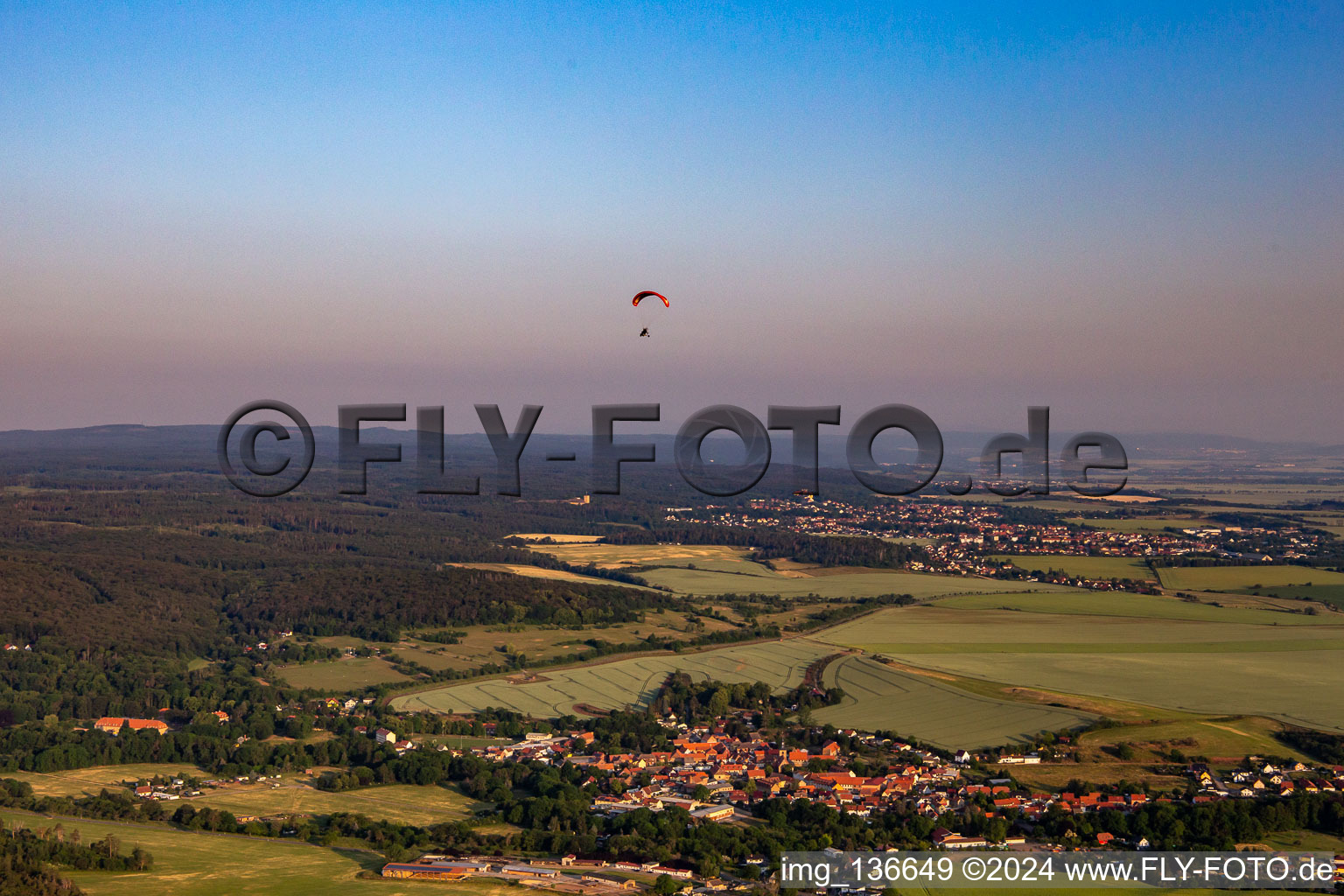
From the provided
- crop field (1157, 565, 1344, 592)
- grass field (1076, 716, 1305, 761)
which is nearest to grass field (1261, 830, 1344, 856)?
grass field (1076, 716, 1305, 761)

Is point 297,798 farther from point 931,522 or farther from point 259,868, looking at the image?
point 931,522

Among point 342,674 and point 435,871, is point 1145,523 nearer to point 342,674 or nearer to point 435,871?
point 342,674

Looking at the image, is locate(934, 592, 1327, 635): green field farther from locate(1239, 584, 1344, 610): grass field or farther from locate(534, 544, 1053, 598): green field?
locate(1239, 584, 1344, 610): grass field

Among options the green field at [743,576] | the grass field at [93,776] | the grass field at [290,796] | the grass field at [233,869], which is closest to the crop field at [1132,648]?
the green field at [743,576]

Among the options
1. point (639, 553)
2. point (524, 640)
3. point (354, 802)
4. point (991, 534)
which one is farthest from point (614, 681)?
point (991, 534)

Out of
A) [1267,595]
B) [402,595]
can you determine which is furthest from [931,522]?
[402,595]

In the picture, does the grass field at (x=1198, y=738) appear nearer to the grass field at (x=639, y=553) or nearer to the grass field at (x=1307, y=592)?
the grass field at (x=1307, y=592)

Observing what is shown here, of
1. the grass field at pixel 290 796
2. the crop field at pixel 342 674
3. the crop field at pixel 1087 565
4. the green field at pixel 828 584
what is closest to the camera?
the grass field at pixel 290 796

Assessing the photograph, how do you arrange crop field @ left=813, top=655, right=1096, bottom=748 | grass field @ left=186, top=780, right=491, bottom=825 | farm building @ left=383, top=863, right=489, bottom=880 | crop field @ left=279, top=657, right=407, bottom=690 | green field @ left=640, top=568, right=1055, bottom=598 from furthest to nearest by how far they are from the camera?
green field @ left=640, top=568, right=1055, bottom=598
crop field @ left=279, top=657, right=407, bottom=690
crop field @ left=813, top=655, right=1096, bottom=748
grass field @ left=186, top=780, right=491, bottom=825
farm building @ left=383, top=863, right=489, bottom=880
